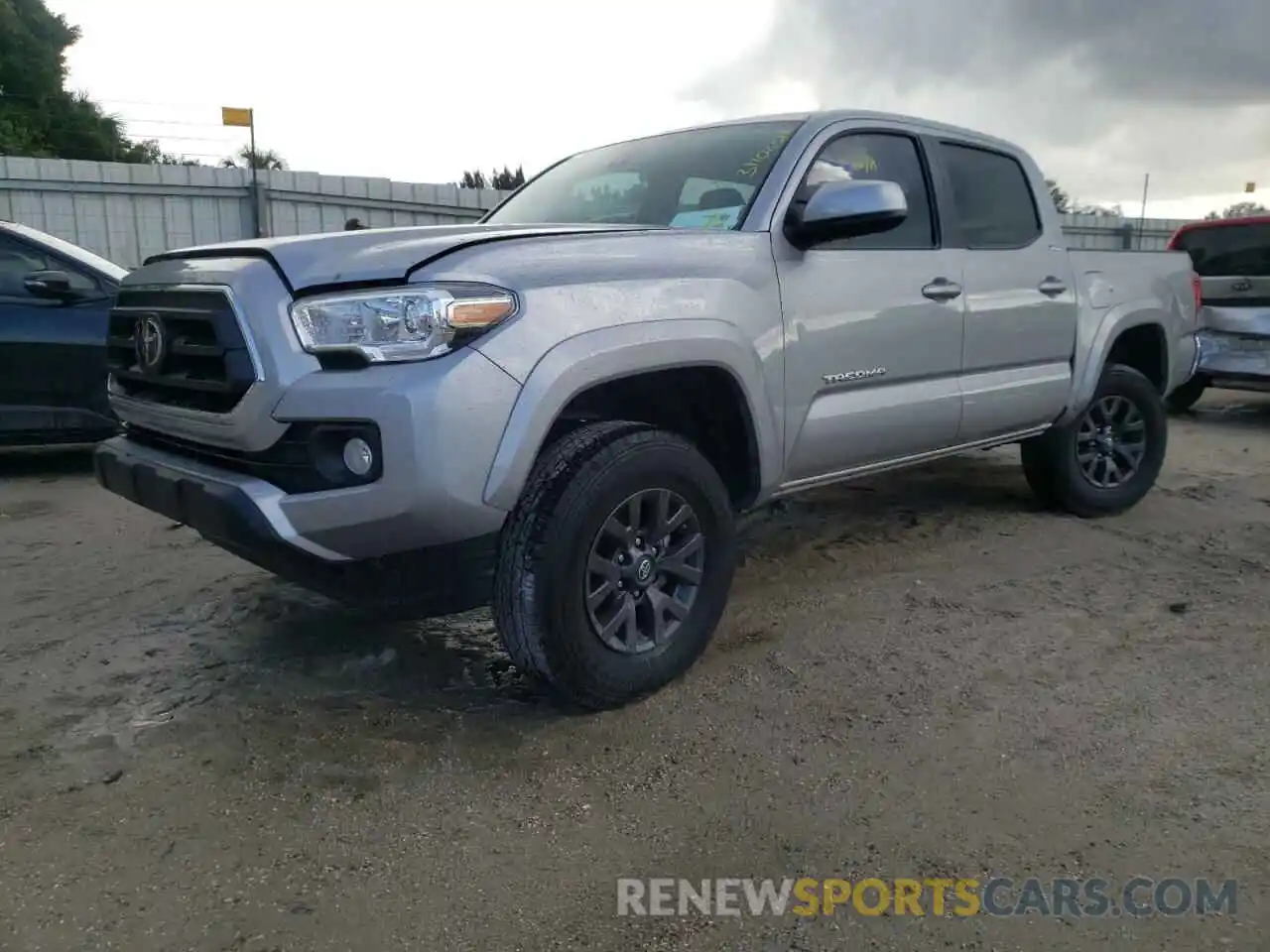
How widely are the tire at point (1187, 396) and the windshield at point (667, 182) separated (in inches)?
270

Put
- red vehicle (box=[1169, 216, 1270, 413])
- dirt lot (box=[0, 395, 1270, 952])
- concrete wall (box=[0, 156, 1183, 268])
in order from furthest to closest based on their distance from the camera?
concrete wall (box=[0, 156, 1183, 268]) → red vehicle (box=[1169, 216, 1270, 413]) → dirt lot (box=[0, 395, 1270, 952])

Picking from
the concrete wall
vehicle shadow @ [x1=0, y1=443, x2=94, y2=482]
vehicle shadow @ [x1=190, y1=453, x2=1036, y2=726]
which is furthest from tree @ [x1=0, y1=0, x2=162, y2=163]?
vehicle shadow @ [x1=190, y1=453, x2=1036, y2=726]

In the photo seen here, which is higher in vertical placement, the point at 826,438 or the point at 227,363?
the point at 227,363

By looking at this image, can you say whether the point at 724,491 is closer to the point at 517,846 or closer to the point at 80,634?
the point at 517,846

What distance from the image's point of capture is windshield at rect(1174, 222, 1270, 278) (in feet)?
28.2

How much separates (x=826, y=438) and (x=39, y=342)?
15.9 ft

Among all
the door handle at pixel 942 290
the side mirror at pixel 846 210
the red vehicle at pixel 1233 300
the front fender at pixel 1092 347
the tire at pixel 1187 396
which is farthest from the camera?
the tire at pixel 1187 396

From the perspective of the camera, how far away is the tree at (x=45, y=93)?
74.8ft

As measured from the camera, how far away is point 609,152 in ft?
14.0

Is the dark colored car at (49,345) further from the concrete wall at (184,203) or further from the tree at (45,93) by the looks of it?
the tree at (45,93)

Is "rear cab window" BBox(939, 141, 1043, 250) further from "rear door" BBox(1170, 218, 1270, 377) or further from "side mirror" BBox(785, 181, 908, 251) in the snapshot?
"rear door" BBox(1170, 218, 1270, 377)

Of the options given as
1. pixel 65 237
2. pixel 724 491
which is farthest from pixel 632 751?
pixel 65 237

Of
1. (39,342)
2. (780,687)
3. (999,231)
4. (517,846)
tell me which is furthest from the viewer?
(39,342)

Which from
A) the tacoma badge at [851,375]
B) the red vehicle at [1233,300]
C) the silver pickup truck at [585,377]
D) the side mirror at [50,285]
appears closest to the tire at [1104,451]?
the silver pickup truck at [585,377]
